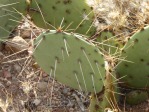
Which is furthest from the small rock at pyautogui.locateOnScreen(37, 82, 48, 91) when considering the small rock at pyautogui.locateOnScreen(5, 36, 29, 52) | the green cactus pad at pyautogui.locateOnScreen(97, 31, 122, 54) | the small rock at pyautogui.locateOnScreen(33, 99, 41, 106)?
the green cactus pad at pyautogui.locateOnScreen(97, 31, 122, 54)

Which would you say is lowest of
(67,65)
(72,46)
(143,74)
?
(143,74)

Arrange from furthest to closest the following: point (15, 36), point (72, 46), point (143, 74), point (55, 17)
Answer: point (15, 36), point (55, 17), point (143, 74), point (72, 46)

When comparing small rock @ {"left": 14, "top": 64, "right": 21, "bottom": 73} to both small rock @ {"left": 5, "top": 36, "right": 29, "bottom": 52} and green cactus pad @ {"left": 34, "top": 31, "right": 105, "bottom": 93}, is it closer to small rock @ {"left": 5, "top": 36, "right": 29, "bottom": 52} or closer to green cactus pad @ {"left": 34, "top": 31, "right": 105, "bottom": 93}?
small rock @ {"left": 5, "top": 36, "right": 29, "bottom": 52}

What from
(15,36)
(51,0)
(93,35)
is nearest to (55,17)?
(51,0)

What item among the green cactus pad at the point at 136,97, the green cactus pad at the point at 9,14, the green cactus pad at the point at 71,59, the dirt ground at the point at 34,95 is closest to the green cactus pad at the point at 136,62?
the green cactus pad at the point at 136,97

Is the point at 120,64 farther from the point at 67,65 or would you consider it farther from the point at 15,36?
the point at 15,36

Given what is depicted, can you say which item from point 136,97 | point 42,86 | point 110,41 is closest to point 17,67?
point 42,86
